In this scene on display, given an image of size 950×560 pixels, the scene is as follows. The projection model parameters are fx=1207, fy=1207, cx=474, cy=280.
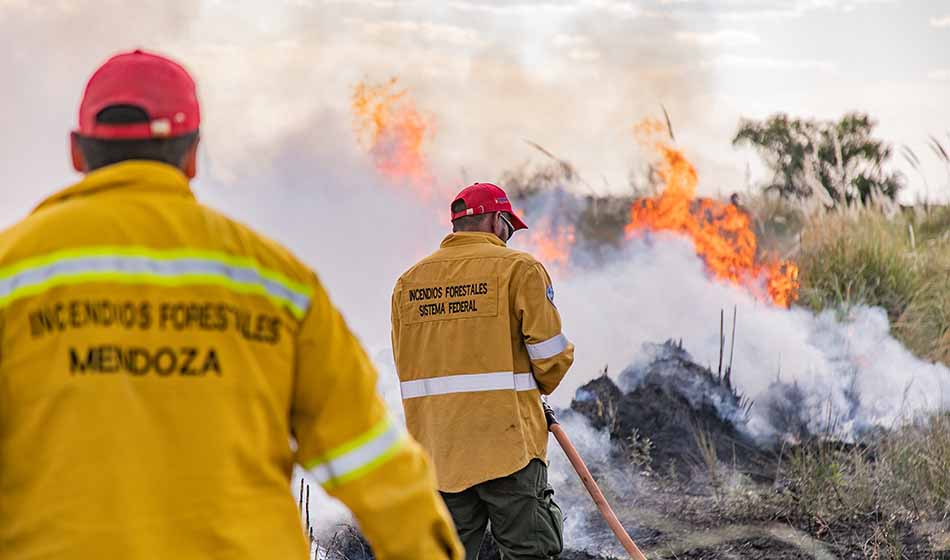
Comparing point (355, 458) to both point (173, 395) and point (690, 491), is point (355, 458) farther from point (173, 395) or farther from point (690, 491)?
point (690, 491)

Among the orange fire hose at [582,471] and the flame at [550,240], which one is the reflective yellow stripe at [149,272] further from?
the flame at [550,240]

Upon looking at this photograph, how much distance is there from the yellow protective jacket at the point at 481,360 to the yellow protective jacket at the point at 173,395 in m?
2.78

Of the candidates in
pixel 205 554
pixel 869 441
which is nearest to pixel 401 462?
pixel 205 554

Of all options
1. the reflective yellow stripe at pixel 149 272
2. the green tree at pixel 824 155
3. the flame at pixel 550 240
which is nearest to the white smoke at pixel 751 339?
the flame at pixel 550 240

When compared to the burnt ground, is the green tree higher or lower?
higher

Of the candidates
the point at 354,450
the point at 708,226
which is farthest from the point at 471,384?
the point at 708,226

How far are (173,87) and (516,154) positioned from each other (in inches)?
284

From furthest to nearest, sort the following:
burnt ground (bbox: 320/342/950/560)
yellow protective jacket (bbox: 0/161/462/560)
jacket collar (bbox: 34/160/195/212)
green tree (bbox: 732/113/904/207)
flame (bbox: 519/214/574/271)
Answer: green tree (bbox: 732/113/904/207), flame (bbox: 519/214/574/271), burnt ground (bbox: 320/342/950/560), jacket collar (bbox: 34/160/195/212), yellow protective jacket (bbox: 0/161/462/560)

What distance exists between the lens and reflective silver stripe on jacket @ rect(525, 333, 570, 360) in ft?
15.8

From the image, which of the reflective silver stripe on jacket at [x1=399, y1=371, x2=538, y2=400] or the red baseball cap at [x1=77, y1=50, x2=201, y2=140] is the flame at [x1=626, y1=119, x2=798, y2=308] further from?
the red baseball cap at [x1=77, y1=50, x2=201, y2=140]

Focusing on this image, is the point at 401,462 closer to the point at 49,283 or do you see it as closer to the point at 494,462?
the point at 49,283

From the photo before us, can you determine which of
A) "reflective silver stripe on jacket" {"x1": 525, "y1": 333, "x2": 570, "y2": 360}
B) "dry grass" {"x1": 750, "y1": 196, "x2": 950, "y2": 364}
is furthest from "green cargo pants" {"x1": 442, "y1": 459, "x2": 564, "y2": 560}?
"dry grass" {"x1": 750, "y1": 196, "x2": 950, "y2": 364}

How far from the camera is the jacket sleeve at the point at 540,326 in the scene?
482 cm

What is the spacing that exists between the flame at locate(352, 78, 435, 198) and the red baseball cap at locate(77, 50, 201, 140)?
253 inches
